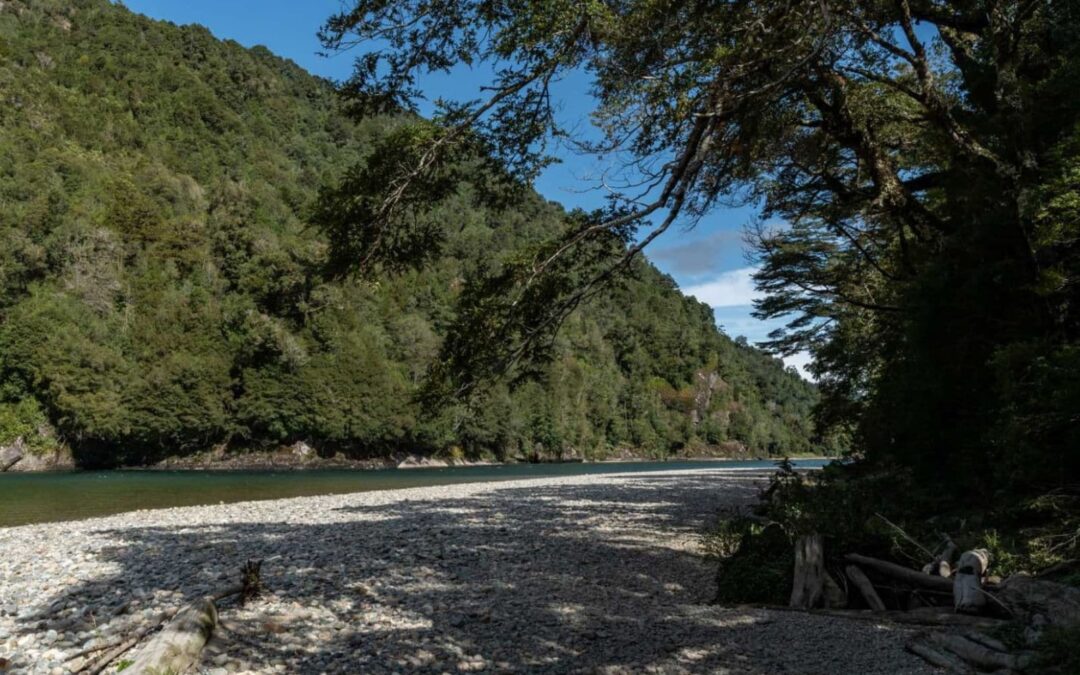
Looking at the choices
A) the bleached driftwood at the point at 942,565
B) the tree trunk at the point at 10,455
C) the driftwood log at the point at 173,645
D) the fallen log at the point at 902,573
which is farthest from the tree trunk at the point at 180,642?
the tree trunk at the point at 10,455

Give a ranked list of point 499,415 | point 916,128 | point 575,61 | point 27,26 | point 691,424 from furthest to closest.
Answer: point 691,424, point 27,26, point 499,415, point 916,128, point 575,61

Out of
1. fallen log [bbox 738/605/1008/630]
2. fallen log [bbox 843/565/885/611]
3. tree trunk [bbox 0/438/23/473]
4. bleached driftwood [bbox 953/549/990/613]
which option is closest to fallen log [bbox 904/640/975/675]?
fallen log [bbox 738/605/1008/630]

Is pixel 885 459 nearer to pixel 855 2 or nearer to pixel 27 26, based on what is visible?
pixel 855 2

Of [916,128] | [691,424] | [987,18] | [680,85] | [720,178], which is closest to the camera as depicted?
[680,85]

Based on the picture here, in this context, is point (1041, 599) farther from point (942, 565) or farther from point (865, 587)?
point (865, 587)

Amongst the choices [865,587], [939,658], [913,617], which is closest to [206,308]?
[865,587]

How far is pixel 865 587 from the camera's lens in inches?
234

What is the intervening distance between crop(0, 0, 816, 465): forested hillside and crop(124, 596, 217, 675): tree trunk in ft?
8.18

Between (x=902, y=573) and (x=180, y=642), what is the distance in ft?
19.6

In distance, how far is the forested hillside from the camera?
5769 centimetres

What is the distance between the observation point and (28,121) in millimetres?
83812

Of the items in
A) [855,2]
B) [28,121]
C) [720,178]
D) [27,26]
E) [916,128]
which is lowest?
[720,178]

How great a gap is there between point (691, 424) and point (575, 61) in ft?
412

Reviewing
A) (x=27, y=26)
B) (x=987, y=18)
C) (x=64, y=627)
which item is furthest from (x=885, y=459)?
(x=27, y=26)
